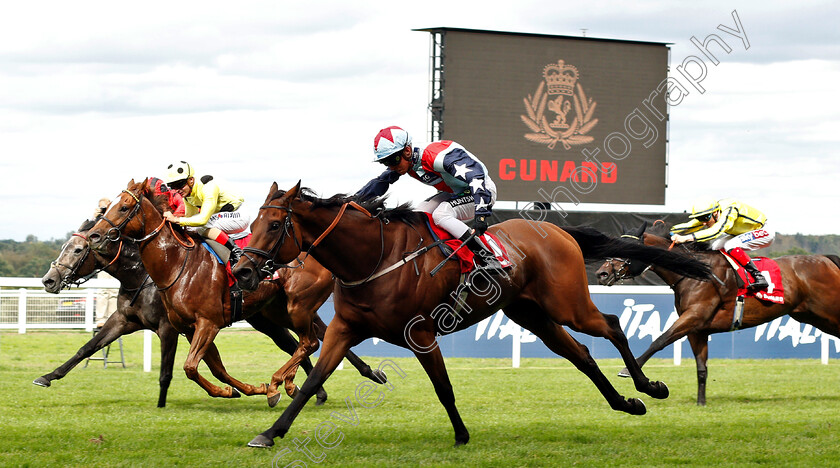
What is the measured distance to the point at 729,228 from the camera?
893cm

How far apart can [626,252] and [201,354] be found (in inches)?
129

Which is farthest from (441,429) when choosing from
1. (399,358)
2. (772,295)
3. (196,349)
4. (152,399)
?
(399,358)

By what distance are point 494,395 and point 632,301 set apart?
4449 millimetres

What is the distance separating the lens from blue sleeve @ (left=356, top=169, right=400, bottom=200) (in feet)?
19.0

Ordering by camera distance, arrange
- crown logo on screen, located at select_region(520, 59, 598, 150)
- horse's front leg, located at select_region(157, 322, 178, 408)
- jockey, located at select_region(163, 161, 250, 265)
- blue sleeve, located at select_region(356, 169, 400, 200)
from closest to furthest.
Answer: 1. blue sleeve, located at select_region(356, 169, 400, 200)
2. jockey, located at select_region(163, 161, 250, 265)
3. horse's front leg, located at select_region(157, 322, 178, 408)
4. crown logo on screen, located at select_region(520, 59, 598, 150)

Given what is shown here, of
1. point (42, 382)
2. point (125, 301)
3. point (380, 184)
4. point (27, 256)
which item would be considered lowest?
point (27, 256)

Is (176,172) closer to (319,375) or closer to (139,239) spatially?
(139,239)

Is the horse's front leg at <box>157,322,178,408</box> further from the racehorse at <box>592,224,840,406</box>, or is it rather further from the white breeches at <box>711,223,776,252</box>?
the white breeches at <box>711,223,776,252</box>

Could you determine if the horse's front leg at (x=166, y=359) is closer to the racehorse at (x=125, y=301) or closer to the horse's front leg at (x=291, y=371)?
the racehorse at (x=125, y=301)

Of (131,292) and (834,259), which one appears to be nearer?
(131,292)

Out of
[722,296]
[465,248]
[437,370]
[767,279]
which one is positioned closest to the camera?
[437,370]

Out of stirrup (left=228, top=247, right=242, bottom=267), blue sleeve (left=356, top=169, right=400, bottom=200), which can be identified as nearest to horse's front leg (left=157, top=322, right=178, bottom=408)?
stirrup (left=228, top=247, right=242, bottom=267)

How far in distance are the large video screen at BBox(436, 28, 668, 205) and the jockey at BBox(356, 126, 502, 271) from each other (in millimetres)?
9532

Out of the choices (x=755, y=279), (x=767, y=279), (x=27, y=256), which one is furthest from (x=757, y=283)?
(x=27, y=256)
